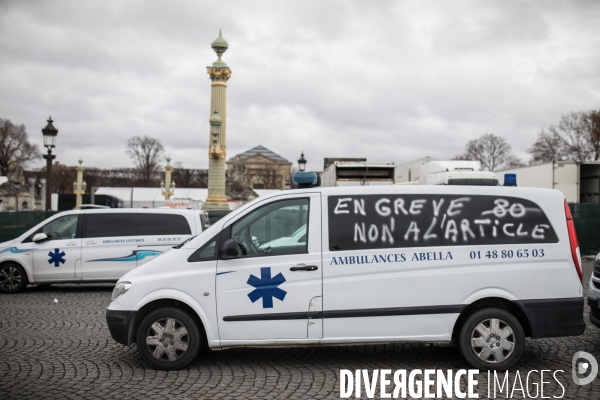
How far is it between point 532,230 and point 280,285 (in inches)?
111

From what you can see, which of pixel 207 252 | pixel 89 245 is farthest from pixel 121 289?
pixel 89 245

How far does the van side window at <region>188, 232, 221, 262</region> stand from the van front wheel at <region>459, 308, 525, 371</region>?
2779 millimetres

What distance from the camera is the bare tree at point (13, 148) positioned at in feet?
263

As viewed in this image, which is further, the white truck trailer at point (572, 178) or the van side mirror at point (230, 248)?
the white truck trailer at point (572, 178)

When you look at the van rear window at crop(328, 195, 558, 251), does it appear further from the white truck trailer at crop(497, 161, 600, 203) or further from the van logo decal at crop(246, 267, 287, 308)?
the white truck trailer at crop(497, 161, 600, 203)

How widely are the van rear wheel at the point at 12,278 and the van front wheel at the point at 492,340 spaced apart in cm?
1006

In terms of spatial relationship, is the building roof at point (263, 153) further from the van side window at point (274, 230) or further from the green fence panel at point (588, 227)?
the van side window at point (274, 230)

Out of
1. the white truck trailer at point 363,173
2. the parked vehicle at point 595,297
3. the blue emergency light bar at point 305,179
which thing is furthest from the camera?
the white truck trailer at point 363,173

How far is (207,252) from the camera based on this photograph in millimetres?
5996

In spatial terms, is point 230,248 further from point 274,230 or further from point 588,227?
point 588,227

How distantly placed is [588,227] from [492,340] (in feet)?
52.5

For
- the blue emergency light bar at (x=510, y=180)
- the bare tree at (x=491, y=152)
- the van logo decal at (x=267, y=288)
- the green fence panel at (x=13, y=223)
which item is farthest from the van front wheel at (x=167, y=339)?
the bare tree at (x=491, y=152)

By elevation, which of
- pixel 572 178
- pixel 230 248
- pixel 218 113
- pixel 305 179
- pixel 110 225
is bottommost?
pixel 230 248

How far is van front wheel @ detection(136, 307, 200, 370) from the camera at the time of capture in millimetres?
5953
